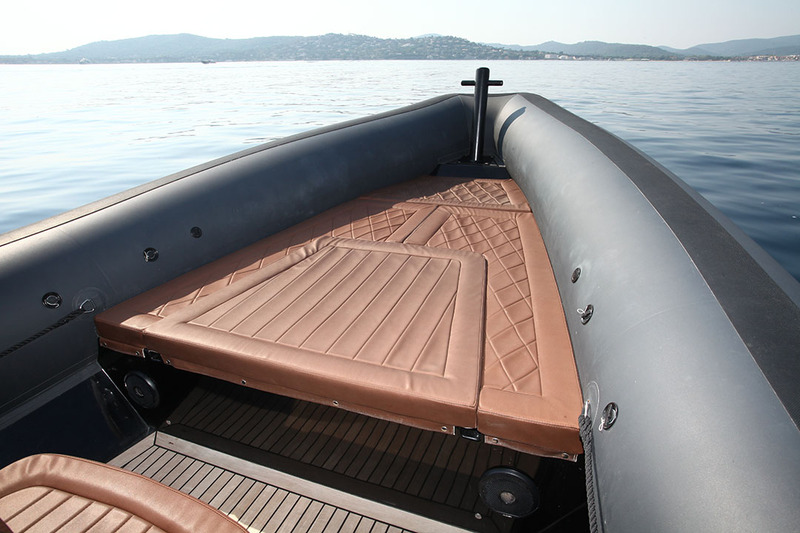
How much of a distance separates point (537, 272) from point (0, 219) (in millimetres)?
4290

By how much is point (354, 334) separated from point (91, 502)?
71 centimetres

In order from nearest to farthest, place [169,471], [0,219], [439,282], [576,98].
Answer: [169,471]
[439,282]
[0,219]
[576,98]

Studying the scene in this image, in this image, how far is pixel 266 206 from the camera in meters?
2.12

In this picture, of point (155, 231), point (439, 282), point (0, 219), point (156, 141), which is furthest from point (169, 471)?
point (156, 141)

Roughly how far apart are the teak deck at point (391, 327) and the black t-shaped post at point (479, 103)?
4.69ft

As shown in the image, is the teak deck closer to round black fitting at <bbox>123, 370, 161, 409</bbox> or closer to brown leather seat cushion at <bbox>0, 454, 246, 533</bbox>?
round black fitting at <bbox>123, 370, 161, 409</bbox>

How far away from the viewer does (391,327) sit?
1.35 meters

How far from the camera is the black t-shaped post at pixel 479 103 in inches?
123

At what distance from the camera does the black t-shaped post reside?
10.2ft

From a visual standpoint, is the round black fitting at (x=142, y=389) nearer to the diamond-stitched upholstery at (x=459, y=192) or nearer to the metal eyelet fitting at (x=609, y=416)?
the metal eyelet fitting at (x=609, y=416)

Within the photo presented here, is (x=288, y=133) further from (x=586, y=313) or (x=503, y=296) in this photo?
(x=586, y=313)

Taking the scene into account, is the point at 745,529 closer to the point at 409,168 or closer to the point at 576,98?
the point at 409,168

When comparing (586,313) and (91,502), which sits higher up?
(586,313)

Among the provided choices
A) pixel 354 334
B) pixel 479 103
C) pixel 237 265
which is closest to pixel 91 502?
pixel 354 334
